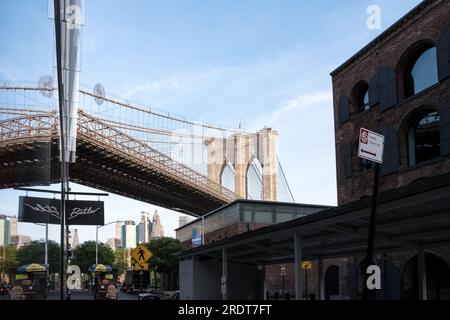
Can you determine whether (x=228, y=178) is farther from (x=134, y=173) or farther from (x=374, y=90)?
(x=374, y=90)

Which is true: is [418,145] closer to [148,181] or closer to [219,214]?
[219,214]

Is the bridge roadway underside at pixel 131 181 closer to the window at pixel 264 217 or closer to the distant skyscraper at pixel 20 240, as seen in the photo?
the window at pixel 264 217

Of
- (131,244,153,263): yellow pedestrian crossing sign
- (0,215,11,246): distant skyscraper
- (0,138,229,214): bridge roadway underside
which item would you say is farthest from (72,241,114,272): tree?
(0,215,11,246): distant skyscraper

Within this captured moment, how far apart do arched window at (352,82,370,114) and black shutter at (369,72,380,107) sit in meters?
1.52

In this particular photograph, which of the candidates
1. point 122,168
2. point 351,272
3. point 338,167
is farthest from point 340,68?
point 122,168

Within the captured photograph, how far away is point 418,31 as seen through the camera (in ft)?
94.6

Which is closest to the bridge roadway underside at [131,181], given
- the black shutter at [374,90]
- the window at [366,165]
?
the window at [366,165]

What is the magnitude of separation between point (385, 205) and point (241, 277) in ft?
78.5

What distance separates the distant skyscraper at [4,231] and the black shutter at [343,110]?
103ft

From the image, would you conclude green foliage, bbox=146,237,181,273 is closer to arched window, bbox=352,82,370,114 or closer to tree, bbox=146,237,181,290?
tree, bbox=146,237,181,290

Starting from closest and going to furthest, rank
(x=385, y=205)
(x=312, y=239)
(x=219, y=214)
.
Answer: (x=385, y=205)
(x=312, y=239)
(x=219, y=214)

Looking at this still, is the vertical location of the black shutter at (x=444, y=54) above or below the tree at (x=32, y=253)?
above

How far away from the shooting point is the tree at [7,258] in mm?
4805

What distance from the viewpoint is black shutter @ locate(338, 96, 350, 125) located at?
35094mm
